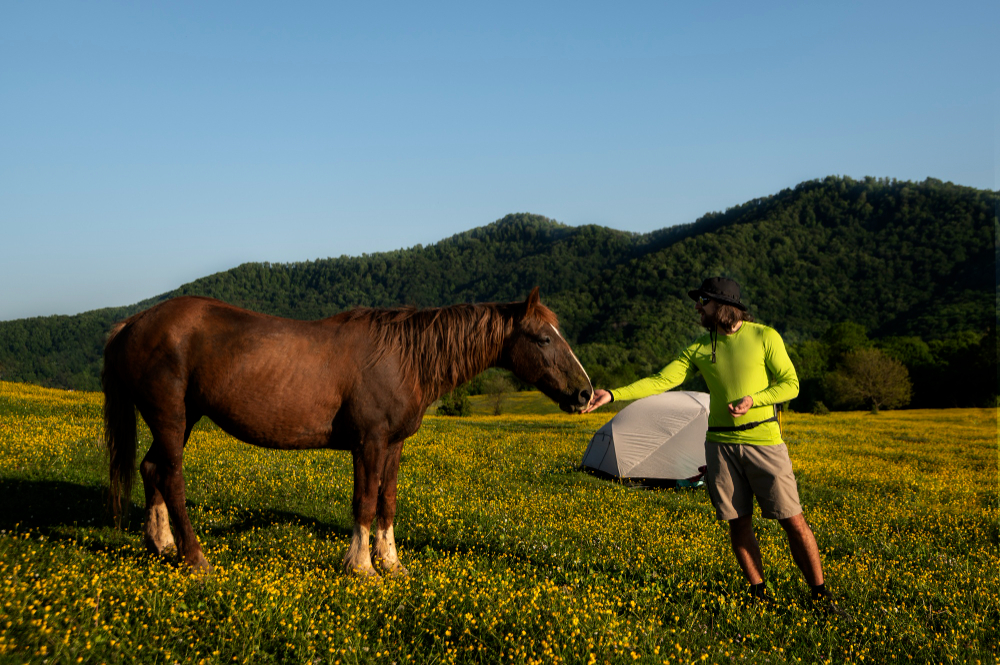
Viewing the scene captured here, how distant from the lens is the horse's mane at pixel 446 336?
5.55m

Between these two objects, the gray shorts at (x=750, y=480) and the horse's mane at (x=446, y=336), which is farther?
the horse's mane at (x=446, y=336)

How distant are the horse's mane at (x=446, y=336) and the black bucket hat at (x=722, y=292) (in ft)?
4.72

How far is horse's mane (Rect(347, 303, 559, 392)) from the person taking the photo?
555cm

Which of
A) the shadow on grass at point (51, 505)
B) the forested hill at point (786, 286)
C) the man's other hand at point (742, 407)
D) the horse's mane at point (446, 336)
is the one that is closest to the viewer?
the man's other hand at point (742, 407)

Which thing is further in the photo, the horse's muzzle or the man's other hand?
the horse's muzzle

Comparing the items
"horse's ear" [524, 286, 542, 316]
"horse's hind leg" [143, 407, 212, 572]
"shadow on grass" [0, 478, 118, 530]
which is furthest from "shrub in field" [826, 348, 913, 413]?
"horse's hind leg" [143, 407, 212, 572]

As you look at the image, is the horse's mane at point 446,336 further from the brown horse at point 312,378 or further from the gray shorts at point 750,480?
the gray shorts at point 750,480

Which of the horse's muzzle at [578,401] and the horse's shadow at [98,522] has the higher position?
the horse's muzzle at [578,401]

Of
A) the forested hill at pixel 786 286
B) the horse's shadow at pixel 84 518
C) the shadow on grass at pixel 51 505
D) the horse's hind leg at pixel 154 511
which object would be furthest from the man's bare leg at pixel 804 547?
the forested hill at pixel 786 286

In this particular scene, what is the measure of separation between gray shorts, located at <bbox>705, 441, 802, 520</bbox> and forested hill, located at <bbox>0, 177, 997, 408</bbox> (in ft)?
230

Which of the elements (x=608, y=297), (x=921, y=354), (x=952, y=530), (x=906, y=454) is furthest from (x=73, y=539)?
(x=608, y=297)

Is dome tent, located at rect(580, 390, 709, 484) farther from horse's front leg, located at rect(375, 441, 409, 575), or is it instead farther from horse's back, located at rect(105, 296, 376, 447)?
horse's back, located at rect(105, 296, 376, 447)

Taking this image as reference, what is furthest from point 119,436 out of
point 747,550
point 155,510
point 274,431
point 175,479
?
point 747,550

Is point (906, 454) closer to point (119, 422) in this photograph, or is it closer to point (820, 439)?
point (820, 439)
